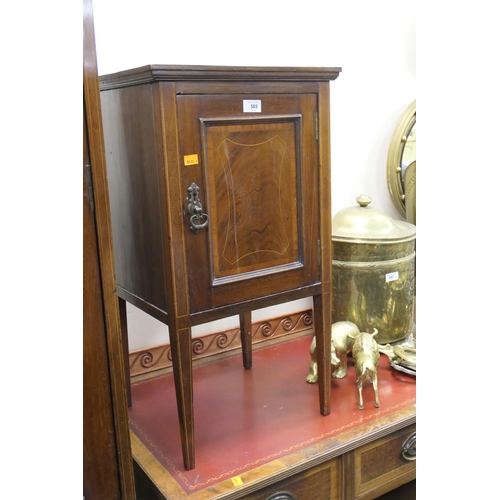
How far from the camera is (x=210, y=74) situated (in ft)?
4.18

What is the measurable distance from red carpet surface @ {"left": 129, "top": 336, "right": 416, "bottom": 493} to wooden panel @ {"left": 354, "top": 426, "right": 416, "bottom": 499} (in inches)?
2.8

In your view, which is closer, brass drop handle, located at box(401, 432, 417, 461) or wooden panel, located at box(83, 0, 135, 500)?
wooden panel, located at box(83, 0, 135, 500)

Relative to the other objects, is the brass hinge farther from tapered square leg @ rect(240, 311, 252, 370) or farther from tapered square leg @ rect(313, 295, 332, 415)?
tapered square leg @ rect(240, 311, 252, 370)

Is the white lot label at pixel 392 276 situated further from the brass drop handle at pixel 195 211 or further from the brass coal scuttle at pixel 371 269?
the brass drop handle at pixel 195 211

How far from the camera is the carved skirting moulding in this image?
1.92 m

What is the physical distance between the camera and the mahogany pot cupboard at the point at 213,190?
129 centimetres

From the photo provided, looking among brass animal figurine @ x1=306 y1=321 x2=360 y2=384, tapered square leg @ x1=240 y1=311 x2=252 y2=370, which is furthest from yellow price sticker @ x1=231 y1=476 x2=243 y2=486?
tapered square leg @ x1=240 y1=311 x2=252 y2=370

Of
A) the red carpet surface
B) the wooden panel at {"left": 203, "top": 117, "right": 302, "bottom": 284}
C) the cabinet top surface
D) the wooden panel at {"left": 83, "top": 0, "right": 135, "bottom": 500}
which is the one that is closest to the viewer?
the wooden panel at {"left": 83, "top": 0, "right": 135, "bottom": 500}

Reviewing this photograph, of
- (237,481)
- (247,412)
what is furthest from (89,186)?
(247,412)

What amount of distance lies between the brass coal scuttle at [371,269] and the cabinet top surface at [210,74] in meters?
0.64

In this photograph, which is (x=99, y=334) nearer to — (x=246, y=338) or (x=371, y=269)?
(x=246, y=338)

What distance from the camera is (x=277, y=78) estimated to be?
138 centimetres
